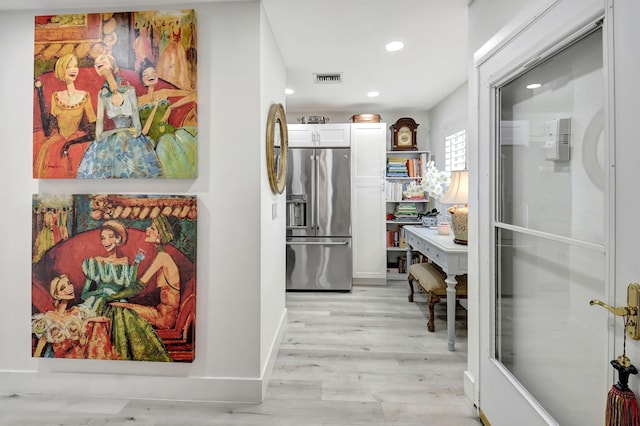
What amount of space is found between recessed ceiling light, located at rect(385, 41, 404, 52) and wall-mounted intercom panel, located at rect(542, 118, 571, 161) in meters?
1.68

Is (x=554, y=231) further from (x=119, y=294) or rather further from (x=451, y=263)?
(x=119, y=294)

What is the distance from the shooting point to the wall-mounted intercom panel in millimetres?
1259

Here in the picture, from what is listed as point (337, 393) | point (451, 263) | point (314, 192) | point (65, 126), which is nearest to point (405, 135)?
point (314, 192)

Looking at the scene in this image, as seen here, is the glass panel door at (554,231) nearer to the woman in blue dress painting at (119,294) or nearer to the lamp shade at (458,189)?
the lamp shade at (458,189)

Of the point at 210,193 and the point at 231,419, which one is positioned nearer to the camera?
the point at 231,419

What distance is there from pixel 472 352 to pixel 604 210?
1.34m

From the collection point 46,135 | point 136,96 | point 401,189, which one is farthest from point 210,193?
point 401,189

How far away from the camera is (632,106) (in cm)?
91

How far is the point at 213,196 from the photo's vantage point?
2.11m

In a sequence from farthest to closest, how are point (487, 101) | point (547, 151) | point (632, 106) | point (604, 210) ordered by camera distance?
point (487, 101), point (547, 151), point (604, 210), point (632, 106)

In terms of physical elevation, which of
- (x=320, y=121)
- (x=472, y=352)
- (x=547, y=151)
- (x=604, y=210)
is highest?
(x=320, y=121)

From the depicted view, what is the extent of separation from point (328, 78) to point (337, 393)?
9.30 feet

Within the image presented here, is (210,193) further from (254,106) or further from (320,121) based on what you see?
(320,121)

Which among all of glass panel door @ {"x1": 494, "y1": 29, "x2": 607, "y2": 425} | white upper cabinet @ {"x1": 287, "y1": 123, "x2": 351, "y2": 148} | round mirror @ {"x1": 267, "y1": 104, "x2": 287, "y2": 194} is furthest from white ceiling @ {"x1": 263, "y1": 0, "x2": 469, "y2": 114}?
glass panel door @ {"x1": 494, "y1": 29, "x2": 607, "y2": 425}
